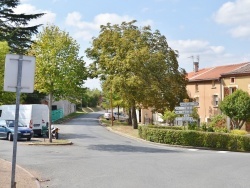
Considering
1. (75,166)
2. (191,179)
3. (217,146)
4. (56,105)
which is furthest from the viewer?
(56,105)

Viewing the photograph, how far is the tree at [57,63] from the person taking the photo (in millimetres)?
23906

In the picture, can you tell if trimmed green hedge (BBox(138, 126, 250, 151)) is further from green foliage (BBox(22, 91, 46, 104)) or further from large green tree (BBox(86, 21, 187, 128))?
green foliage (BBox(22, 91, 46, 104))

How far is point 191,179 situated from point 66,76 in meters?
13.8

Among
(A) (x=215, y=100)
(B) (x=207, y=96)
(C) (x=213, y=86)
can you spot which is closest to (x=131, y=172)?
(A) (x=215, y=100)

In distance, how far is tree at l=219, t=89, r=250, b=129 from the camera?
129ft

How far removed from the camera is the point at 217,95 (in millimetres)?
47219

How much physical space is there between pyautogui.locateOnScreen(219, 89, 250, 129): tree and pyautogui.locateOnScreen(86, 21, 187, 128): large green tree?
5.40m

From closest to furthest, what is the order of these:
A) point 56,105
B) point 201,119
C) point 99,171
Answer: point 99,171 < point 201,119 < point 56,105

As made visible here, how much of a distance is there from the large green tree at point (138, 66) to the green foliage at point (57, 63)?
13.7 metres

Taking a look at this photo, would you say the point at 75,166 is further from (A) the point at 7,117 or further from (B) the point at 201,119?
(B) the point at 201,119

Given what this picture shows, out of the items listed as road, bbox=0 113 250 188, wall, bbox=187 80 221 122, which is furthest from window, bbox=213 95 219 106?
road, bbox=0 113 250 188

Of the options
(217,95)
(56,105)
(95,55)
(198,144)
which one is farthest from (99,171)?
(56,105)

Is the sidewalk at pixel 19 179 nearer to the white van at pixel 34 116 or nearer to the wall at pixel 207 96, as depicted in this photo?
the white van at pixel 34 116

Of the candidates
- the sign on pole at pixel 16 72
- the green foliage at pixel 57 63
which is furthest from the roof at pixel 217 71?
the sign on pole at pixel 16 72
